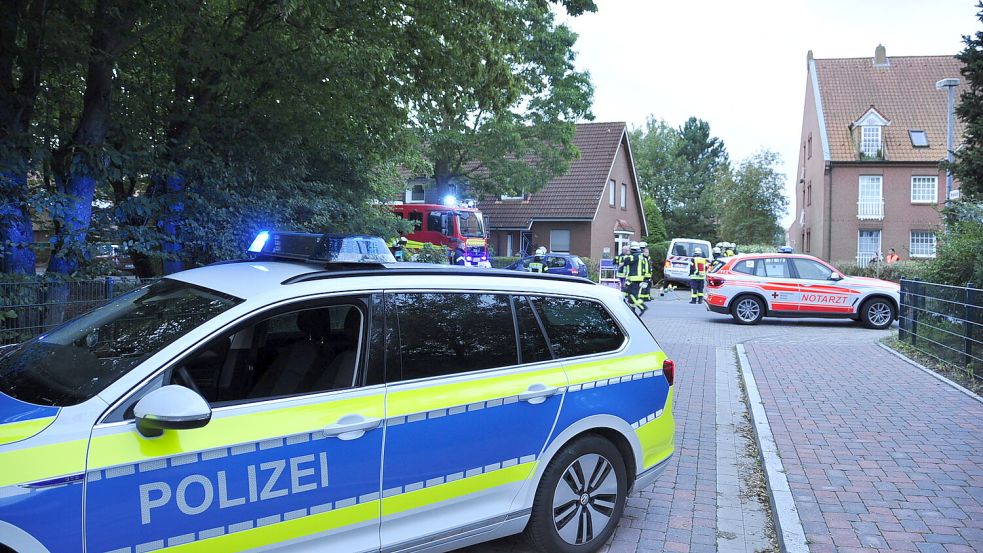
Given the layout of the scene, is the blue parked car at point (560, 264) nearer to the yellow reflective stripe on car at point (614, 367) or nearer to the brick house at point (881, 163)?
the brick house at point (881, 163)

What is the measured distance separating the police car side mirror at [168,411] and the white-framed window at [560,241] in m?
34.5

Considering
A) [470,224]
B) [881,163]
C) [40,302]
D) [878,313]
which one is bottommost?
[878,313]

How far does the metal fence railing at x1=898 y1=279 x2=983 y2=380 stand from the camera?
28.7 ft

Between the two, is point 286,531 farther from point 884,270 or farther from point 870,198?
point 870,198

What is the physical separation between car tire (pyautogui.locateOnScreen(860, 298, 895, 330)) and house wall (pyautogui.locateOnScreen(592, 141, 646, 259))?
20545mm

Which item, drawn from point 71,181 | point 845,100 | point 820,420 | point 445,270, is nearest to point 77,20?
point 71,181

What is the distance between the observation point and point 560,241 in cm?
3712

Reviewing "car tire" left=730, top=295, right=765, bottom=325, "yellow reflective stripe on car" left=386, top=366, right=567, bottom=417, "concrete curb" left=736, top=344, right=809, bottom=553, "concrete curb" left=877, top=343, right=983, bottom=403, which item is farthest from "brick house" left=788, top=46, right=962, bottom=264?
"yellow reflective stripe on car" left=386, top=366, right=567, bottom=417

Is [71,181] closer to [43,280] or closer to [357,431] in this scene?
[43,280]

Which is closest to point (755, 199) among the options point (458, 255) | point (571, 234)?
point (571, 234)

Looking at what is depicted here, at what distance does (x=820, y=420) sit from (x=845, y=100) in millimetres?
36545

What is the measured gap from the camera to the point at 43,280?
23.1ft

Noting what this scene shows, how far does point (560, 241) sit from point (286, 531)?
3463 cm

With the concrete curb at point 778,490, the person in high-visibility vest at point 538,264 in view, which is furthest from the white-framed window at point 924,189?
the concrete curb at point 778,490
